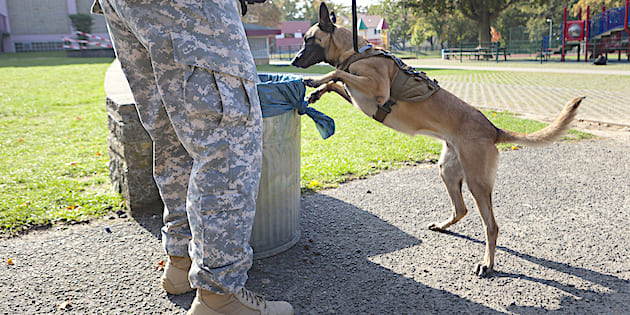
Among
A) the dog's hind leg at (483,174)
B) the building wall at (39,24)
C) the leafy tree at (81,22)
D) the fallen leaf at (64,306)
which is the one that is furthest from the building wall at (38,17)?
the dog's hind leg at (483,174)

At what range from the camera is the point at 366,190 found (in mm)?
4613

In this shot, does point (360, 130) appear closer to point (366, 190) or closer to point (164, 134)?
point (366, 190)

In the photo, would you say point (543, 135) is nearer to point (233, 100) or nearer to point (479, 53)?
point (233, 100)

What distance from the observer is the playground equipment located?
24.7 metres

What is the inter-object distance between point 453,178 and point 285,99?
1.42 meters

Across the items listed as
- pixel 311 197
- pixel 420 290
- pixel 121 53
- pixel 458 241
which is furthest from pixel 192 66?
pixel 311 197

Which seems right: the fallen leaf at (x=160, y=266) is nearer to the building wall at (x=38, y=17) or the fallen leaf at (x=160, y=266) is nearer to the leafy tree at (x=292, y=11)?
the building wall at (x=38, y=17)

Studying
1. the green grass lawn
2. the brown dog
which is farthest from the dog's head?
the green grass lawn

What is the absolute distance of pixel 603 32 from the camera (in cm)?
2609

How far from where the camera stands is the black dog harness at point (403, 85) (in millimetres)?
3213

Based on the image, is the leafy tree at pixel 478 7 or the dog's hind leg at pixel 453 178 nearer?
the dog's hind leg at pixel 453 178

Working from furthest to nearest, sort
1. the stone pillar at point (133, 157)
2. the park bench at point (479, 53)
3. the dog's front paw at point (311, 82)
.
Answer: the park bench at point (479, 53) < the stone pillar at point (133, 157) < the dog's front paw at point (311, 82)

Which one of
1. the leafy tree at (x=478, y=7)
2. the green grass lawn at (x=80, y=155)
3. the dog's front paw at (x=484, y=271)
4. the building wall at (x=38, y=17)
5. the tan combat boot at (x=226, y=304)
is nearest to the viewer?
the tan combat boot at (x=226, y=304)

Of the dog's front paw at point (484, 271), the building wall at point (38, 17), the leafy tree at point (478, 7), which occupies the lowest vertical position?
the dog's front paw at point (484, 271)
